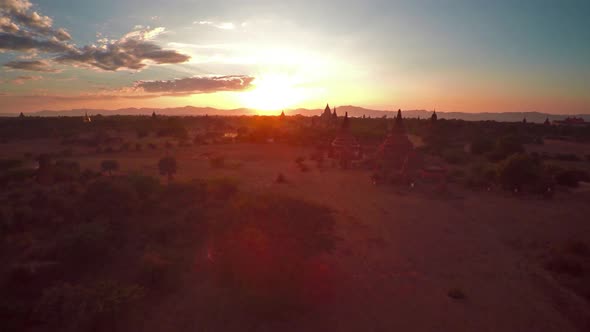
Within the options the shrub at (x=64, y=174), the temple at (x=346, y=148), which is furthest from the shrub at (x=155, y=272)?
the temple at (x=346, y=148)

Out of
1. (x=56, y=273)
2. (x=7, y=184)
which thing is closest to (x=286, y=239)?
(x=56, y=273)

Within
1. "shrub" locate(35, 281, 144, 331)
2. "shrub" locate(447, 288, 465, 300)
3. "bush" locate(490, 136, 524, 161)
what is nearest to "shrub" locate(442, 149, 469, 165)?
"bush" locate(490, 136, 524, 161)

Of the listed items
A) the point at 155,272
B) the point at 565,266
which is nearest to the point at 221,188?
the point at 155,272

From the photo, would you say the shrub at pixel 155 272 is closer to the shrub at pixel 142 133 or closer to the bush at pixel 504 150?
the bush at pixel 504 150

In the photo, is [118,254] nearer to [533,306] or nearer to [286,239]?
[286,239]

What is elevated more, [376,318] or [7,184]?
[7,184]

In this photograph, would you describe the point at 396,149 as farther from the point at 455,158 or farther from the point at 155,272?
the point at 155,272
